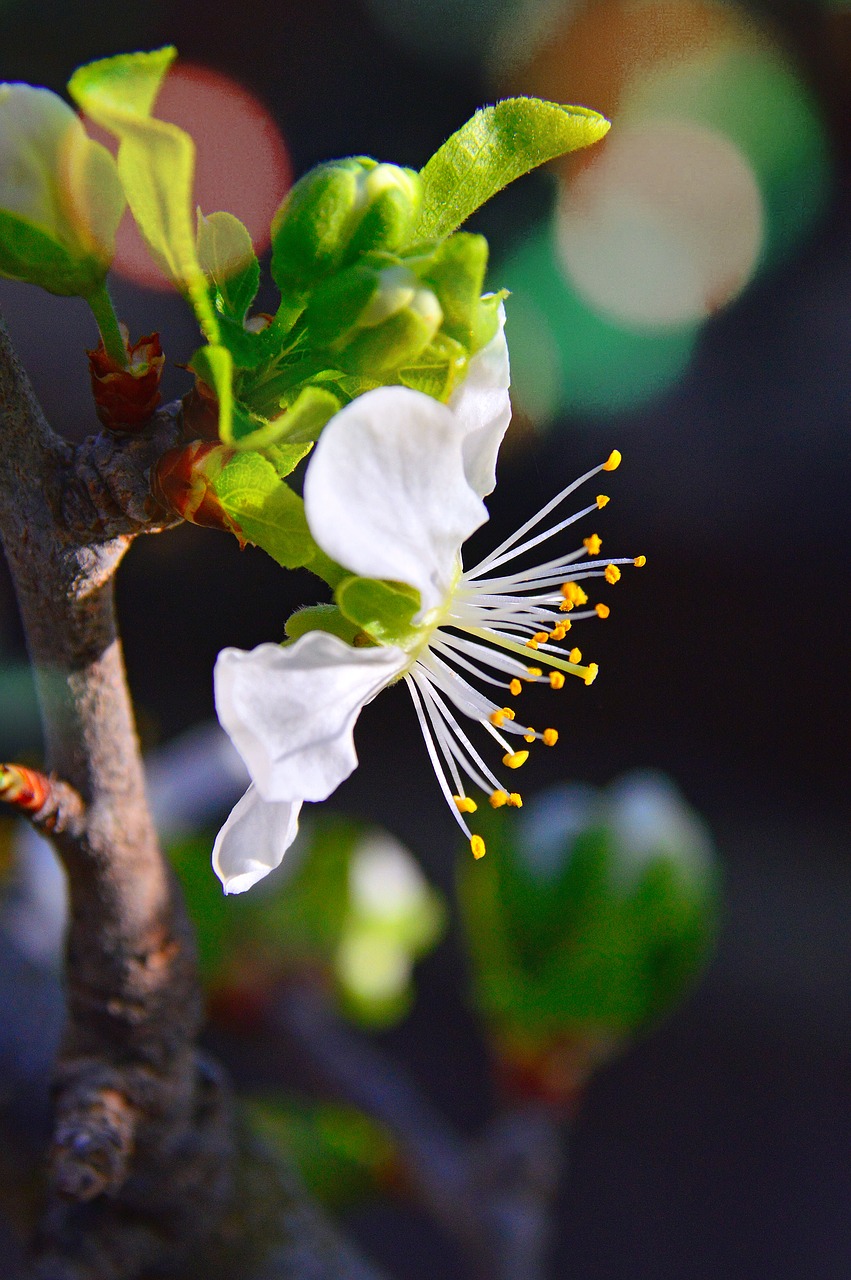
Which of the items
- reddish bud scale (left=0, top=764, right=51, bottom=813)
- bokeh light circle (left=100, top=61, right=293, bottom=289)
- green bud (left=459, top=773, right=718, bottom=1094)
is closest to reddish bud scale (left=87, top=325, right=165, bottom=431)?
reddish bud scale (left=0, top=764, right=51, bottom=813)

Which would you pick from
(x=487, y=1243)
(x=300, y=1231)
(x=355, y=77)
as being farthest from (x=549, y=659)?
(x=355, y=77)

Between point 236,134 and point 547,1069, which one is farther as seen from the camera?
point 236,134

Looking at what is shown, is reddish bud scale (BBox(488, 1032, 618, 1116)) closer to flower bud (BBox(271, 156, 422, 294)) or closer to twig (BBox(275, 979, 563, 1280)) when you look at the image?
twig (BBox(275, 979, 563, 1280))

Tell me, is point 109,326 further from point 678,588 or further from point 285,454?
point 678,588

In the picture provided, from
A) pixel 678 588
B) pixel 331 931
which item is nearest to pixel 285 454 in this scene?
pixel 331 931

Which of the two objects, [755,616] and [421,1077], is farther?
[755,616]

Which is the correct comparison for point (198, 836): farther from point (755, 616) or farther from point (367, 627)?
point (755, 616)
